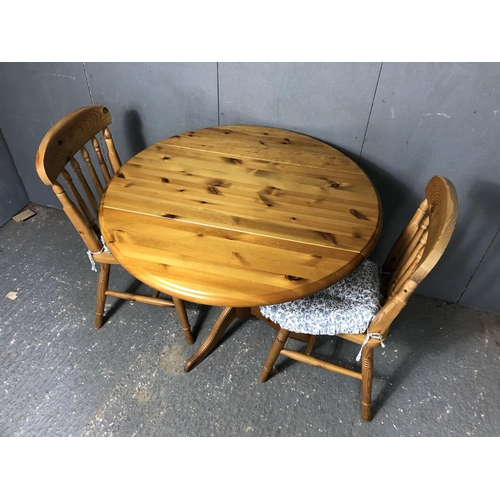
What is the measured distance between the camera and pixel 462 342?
1775 mm

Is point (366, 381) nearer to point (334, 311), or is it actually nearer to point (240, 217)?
point (334, 311)

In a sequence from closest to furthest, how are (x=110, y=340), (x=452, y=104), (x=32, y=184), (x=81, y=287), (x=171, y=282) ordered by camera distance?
(x=171, y=282)
(x=452, y=104)
(x=110, y=340)
(x=81, y=287)
(x=32, y=184)

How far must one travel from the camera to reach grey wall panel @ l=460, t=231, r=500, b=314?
5.62 ft

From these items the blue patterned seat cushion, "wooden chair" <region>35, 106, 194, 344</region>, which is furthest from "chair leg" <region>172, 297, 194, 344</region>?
the blue patterned seat cushion

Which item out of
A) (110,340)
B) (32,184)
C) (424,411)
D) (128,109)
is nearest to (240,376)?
(110,340)

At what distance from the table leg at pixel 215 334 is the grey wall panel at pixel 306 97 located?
826mm

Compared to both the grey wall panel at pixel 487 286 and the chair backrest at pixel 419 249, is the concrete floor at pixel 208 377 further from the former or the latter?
the chair backrest at pixel 419 249

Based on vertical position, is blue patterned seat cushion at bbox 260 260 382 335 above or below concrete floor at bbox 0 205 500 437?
above

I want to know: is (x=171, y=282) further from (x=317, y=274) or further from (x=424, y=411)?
(x=424, y=411)

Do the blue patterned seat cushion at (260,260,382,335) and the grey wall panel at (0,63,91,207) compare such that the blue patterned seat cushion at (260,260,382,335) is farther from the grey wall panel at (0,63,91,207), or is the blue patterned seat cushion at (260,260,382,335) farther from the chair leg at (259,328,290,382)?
the grey wall panel at (0,63,91,207)

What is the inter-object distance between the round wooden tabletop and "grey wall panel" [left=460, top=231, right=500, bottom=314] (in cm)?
79

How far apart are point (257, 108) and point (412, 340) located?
1.28m

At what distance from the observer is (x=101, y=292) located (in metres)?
1.70
